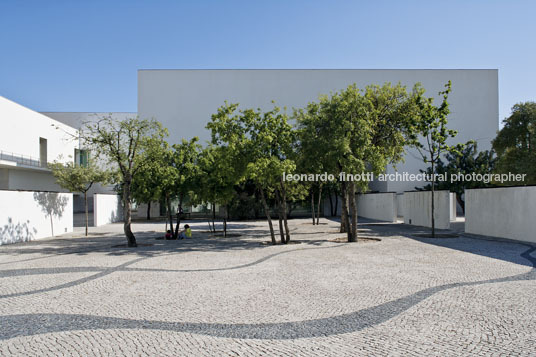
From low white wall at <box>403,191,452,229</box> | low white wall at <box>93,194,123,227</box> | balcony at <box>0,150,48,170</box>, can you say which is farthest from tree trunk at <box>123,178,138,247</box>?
balcony at <box>0,150,48,170</box>

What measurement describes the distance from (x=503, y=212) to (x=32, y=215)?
2177cm

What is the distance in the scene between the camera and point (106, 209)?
1340 inches

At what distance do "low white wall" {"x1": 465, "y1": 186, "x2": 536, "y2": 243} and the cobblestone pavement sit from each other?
12.3ft

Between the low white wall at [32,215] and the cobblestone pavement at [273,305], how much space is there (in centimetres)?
584

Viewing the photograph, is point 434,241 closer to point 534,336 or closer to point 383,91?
point 383,91

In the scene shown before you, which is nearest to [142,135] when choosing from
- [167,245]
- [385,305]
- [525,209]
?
[167,245]

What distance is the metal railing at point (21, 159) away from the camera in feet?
125

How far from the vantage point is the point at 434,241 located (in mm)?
16641

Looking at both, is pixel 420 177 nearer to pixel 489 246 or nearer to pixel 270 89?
pixel 270 89

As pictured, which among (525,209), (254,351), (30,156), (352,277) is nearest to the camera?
(254,351)

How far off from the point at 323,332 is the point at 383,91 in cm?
1668

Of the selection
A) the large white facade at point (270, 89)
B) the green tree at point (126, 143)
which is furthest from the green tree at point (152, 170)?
the large white facade at point (270, 89)

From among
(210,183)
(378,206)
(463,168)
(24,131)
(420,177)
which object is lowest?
(378,206)

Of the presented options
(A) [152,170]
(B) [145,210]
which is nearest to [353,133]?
(A) [152,170]
